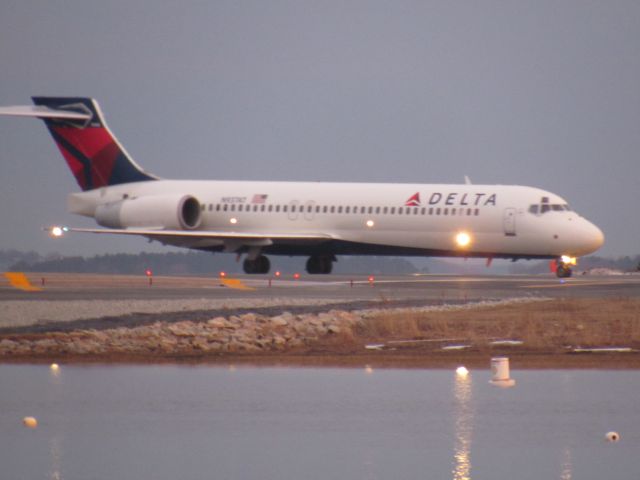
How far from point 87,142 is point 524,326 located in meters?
35.3

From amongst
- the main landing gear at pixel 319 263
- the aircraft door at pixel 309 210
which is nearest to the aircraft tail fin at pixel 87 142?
the main landing gear at pixel 319 263

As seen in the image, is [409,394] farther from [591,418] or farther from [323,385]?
[591,418]

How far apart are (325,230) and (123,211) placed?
844cm

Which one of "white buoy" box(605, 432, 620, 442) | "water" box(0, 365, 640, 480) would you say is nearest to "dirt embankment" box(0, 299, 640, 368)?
"water" box(0, 365, 640, 480)

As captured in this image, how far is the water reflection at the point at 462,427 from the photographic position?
13.5 meters

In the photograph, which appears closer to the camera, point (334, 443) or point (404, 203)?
point (334, 443)

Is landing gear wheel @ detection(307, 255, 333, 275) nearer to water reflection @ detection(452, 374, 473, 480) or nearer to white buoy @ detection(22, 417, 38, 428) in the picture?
water reflection @ detection(452, 374, 473, 480)

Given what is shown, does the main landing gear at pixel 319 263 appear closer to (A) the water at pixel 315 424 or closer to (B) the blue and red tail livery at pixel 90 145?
(B) the blue and red tail livery at pixel 90 145

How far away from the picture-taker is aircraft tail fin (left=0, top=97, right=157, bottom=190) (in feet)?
199

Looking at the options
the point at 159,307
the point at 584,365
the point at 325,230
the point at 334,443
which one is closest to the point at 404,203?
the point at 325,230

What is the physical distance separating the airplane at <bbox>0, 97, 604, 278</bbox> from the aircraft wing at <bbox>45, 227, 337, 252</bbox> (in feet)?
0.17

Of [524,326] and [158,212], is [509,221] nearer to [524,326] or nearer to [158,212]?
[158,212]

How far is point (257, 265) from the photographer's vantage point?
56781mm

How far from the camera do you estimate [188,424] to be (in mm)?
16438
